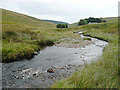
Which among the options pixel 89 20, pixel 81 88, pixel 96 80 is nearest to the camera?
pixel 81 88

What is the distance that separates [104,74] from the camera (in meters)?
6.84

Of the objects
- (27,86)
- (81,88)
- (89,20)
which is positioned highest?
(89,20)

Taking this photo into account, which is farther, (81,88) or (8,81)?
(8,81)

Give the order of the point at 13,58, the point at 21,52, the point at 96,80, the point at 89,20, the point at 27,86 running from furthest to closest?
the point at 89,20, the point at 21,52, the point at 13,58, the point at 27,86, the point at 96,80

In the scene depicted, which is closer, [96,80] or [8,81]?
[96,80]

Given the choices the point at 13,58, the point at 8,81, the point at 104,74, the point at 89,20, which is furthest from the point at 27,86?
the point at 89,20

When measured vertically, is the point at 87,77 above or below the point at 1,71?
above

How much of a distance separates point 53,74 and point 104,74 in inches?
183

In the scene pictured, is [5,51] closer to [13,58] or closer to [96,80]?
[13,58]

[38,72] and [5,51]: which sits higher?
[5,51]

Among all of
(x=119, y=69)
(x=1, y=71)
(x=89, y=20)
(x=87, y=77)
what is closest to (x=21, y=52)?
(x=1, y=71)

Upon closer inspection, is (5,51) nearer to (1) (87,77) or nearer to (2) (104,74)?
(1) (87,77)

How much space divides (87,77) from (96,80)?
1.95 feet

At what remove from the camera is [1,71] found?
387 inches
